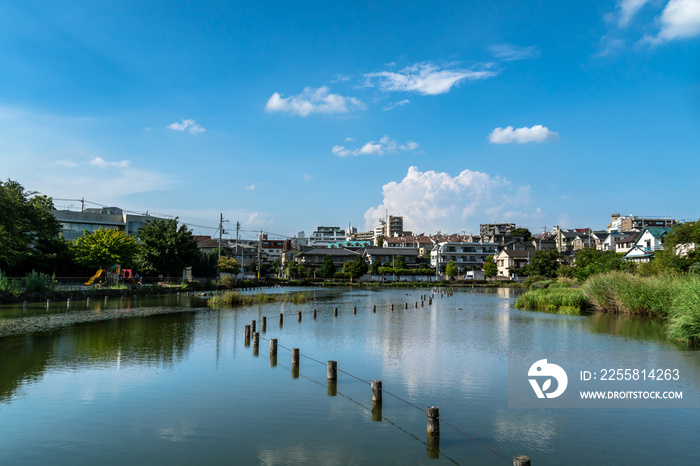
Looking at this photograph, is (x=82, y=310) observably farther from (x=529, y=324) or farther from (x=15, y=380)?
(x=529, y=324)

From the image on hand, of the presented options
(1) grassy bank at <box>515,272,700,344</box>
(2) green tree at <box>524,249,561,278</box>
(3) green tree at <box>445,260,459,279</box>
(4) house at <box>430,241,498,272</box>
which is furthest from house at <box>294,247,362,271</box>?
(1) grassy bank at <box>515,272,700,344</box>

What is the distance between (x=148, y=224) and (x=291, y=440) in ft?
172

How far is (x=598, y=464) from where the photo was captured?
881 cm

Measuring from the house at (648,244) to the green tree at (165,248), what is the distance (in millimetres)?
62181

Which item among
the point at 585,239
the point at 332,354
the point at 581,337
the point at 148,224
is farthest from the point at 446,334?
the point at 585,239

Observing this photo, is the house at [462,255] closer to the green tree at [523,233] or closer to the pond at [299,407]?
the green tree at [523,233]

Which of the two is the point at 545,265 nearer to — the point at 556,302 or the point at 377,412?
the point at 556,302

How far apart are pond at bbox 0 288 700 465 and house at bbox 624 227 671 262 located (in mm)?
53218

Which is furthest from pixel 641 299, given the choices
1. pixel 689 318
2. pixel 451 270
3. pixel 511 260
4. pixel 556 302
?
pixel 511 260

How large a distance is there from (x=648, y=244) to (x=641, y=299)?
158 ft

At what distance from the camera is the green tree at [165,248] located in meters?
54.5
